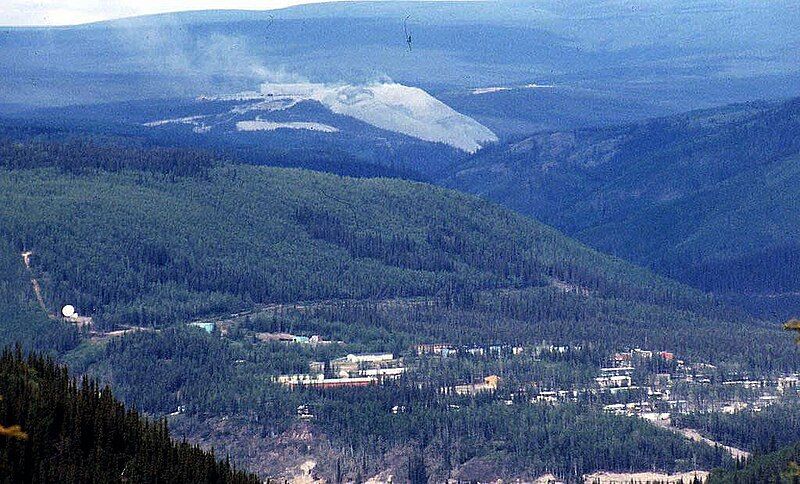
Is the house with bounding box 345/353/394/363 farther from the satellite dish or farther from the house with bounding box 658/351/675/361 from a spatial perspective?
the satellite dish

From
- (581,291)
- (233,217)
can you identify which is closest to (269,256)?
(233,217)

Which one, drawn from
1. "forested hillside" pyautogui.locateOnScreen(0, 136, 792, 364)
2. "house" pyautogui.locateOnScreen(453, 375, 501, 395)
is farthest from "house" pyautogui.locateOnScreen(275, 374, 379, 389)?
"forested hillside" pyautogui.locateOnScreen(0, 136, 792, 364)

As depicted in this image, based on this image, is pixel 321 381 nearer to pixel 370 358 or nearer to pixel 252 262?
pixel 370 358

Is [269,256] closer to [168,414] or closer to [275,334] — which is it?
[275,334]

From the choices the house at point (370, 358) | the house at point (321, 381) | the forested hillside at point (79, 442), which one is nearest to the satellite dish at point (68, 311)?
the house at point (370, 358)

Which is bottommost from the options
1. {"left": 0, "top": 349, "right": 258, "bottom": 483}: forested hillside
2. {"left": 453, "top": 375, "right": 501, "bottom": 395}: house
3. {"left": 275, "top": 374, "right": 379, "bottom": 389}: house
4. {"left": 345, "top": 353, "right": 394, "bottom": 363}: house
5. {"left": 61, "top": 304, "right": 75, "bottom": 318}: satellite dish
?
{"left": 453, "top": 375, "right": 501, "bottom": 395}: house

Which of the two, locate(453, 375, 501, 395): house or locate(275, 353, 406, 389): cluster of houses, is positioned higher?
locate(275, 353, 406, 389): cluster of houses

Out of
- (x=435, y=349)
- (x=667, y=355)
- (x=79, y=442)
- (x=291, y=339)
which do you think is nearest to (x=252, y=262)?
(x=291, y=339)

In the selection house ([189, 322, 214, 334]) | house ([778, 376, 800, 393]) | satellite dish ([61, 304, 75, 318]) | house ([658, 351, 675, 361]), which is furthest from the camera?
satellite dish ([61, 304, 75, 318])
